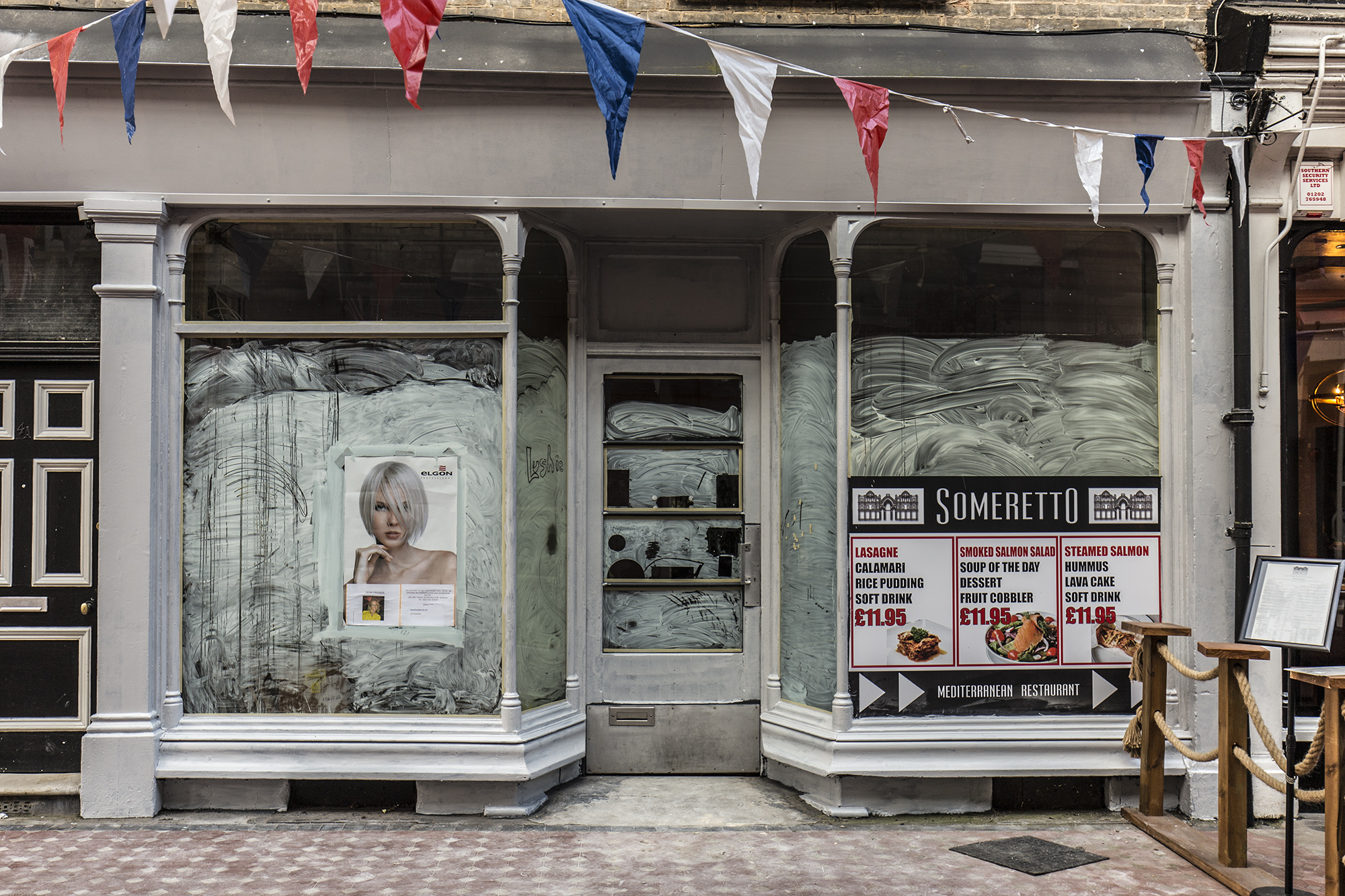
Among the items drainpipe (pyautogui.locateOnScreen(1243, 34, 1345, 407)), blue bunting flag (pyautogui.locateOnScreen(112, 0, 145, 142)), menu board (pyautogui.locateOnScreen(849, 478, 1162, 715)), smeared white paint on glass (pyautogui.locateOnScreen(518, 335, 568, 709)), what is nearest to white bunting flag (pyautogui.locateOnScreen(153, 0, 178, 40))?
blue bunting flag (pyautogui.locateOnScreen(112, 0, 145, 142))

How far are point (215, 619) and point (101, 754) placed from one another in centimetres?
92

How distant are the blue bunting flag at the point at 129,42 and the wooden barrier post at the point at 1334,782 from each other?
5892 mm

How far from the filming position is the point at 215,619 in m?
5.76

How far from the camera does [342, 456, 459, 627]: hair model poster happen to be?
18.9 ft

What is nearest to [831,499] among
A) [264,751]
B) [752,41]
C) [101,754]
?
[752,41]

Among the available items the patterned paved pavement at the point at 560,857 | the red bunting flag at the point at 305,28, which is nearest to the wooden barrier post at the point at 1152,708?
the patterned paved pavement at the point at 560,857

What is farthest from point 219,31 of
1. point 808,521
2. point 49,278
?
point 808,521

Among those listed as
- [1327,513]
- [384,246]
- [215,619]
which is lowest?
[215,619]

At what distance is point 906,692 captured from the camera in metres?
5.79

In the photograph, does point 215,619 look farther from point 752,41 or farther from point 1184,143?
point 1184,143

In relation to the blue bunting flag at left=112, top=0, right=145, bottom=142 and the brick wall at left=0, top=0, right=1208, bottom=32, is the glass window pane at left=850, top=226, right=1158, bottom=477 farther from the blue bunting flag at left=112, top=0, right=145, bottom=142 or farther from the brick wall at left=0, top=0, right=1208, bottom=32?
the blue bunting flag at left=112, top=0, right=145, bottom=142

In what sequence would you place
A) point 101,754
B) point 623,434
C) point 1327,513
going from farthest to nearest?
point 623,434, point 1327,513, point 101,754

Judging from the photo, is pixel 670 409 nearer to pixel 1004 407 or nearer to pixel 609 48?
pixel 1004 407

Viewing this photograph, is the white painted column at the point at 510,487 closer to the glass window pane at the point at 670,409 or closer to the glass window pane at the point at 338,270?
the glass window pane at the point at 338,270
